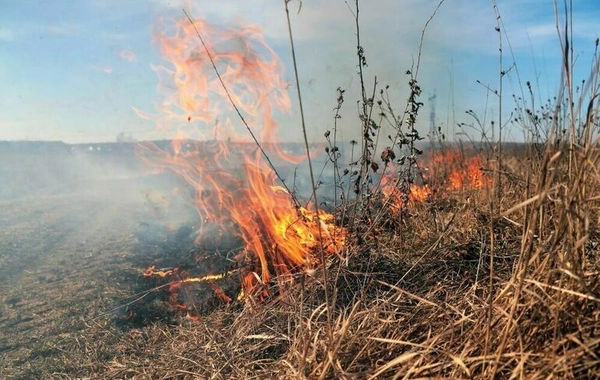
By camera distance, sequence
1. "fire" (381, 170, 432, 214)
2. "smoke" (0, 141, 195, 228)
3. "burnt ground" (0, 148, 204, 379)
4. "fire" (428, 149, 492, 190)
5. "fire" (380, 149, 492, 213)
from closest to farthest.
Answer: "burnt ground" (0, 148, 204, 379) < "fire" (381, 170, 432, 214) < "fire" (380, 149, 492, 213) < "fire" (428, 149, 492, 190) < "smoke" (0, 141, 195, 228)

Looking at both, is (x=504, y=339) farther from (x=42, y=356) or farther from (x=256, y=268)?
(x=42, y=356)

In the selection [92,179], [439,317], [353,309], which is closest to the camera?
[353,309]

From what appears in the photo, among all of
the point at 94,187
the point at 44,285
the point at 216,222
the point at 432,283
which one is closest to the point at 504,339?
the point at 432,283

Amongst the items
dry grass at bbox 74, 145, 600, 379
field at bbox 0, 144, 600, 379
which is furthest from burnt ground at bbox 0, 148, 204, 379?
dry grass at bbox 74, 145, 600, 379

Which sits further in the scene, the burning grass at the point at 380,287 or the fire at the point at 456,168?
the fire at the point at 456,168

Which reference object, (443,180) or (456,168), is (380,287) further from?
(456,168)

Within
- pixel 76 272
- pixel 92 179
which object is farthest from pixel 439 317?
pixel 92 179

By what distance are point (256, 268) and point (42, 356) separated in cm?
183

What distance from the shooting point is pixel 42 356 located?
11.4 feet

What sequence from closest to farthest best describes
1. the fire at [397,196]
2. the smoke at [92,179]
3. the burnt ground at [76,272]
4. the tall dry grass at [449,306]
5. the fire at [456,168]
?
the tall dry grass at [449,306]
the burnt ground at [76,272]
the fire at [397,196]
the fire at [456,168]
the smoke at [92,179]

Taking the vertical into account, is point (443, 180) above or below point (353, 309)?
above

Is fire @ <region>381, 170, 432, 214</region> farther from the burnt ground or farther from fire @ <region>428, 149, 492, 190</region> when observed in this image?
the burnt ground

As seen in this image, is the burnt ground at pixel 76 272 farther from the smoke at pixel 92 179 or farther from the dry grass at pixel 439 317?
the dry grass at pixel 439 317

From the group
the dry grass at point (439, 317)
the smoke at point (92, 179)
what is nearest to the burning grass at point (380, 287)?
the dry grass at point (439, 317)
